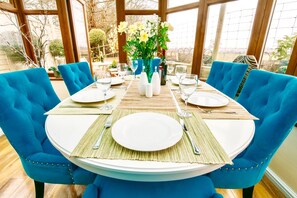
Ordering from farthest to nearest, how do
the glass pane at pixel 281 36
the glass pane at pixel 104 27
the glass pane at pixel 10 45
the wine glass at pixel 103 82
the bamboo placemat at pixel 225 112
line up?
the glass pane at pixel 104 27 < the glass pane at pixel 10 45 < the glass pane at pixel 281 36 < the wine glass at pixel 103 82 < the bamboo placemat at pixel 225 112

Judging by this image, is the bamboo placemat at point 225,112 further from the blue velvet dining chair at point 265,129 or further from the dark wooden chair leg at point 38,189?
the dark wooden chair leg at point 38,189

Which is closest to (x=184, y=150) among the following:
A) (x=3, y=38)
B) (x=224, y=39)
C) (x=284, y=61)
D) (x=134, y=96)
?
(x=134, y=96)

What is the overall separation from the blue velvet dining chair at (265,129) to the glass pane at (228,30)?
136 cm

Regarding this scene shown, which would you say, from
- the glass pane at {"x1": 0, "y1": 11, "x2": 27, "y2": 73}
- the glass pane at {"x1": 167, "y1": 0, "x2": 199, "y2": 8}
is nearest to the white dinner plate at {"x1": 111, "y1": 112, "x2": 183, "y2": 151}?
the glass pane at {"x1": 167, "y1": 0, "x2": 199, "y2": 8}

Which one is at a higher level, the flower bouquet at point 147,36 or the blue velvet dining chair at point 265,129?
the flower bouquet at point 147,36

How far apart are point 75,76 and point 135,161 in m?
1.42

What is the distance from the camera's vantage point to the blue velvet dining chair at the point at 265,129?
684 millimetres

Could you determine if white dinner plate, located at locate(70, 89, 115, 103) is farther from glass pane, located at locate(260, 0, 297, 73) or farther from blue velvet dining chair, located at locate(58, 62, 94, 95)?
glass pane, located at locate(260, 0, 297, 73)

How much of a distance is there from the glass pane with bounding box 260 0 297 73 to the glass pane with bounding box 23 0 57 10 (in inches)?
131

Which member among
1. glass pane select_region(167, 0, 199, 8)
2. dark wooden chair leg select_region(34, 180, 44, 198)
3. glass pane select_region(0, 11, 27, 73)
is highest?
glass pane select_region(167, 0, 199, 8)

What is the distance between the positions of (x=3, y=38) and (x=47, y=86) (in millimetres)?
2051

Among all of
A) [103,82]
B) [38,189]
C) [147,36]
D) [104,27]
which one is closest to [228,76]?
[147,36]

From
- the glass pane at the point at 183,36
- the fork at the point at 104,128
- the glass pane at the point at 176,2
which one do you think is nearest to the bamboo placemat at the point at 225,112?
the fork at the point at 104,128

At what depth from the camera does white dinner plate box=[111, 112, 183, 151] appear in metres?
0.54
